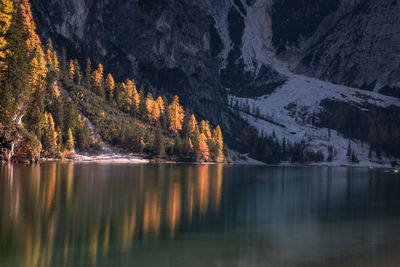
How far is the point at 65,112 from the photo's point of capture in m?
133

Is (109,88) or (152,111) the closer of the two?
(152,111)

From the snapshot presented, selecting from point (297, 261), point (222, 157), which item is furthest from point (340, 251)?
point (222, 157)

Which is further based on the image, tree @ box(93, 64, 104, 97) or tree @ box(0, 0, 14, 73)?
tree @ box(93, 64, 104, 97)

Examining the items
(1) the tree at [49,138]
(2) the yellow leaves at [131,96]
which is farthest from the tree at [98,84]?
(1) the tree at [49,138]

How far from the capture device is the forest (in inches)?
2874

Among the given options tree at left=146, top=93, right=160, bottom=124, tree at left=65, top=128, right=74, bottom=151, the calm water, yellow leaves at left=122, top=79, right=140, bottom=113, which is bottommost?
the calm water

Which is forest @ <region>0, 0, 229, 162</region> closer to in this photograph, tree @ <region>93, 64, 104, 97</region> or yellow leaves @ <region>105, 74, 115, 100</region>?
tree @ <region>93, 64, 104, 97</region>

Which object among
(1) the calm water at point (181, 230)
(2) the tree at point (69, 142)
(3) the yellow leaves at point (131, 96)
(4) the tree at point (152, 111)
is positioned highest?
(3) the yellow leaves at point (131, 96)

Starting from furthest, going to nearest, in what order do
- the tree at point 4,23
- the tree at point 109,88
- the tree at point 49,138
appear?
the tree at point 109,88 < the tree at point 49,138 < the tree at point 4,23

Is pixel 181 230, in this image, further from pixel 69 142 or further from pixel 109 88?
pixel 109 88

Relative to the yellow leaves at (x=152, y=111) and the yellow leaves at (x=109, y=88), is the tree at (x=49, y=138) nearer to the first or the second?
the yellow leaves at (x=152, y=111)

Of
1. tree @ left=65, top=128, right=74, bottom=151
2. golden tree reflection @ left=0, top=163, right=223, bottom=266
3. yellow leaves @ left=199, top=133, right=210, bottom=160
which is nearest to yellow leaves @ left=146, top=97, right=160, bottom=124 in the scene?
yellow leaves @ left=199, top=133, right=210, bottom=160

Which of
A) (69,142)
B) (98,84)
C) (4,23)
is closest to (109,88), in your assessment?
(98,84)

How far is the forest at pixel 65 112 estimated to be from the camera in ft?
240
